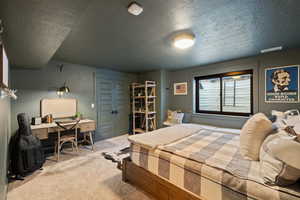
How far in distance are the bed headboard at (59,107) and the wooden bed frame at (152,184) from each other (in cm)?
235

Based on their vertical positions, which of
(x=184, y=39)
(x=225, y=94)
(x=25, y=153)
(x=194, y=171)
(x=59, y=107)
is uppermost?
(x=184, y=39)

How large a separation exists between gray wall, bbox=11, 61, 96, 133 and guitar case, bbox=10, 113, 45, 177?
34.6 inches

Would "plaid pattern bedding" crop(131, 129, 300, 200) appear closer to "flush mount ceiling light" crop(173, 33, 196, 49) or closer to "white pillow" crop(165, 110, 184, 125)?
"flush mount ceiling light" crop(173, 33, 196, 49)

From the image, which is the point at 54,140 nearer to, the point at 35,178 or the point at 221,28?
the point at 35,178

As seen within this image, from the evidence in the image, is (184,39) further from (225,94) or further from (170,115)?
(170,115)

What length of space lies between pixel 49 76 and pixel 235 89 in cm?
468

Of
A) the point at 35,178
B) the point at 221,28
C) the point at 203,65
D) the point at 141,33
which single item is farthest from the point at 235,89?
the point at 35,178

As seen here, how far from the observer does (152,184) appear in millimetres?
1675

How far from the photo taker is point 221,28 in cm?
185

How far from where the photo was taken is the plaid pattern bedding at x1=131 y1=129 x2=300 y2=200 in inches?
38.5

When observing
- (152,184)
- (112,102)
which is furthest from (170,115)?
(152,184)

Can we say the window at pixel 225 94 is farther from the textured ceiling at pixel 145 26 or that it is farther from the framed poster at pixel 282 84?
the textured ceiling at pixel 145 26

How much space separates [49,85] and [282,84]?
5153 millimetres

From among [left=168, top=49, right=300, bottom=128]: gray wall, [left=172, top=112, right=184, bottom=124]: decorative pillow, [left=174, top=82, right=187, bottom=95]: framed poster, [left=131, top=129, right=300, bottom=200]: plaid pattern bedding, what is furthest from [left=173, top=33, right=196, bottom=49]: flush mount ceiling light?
[left=172, top=112, right=184, bottom=124]: decorative pillow
